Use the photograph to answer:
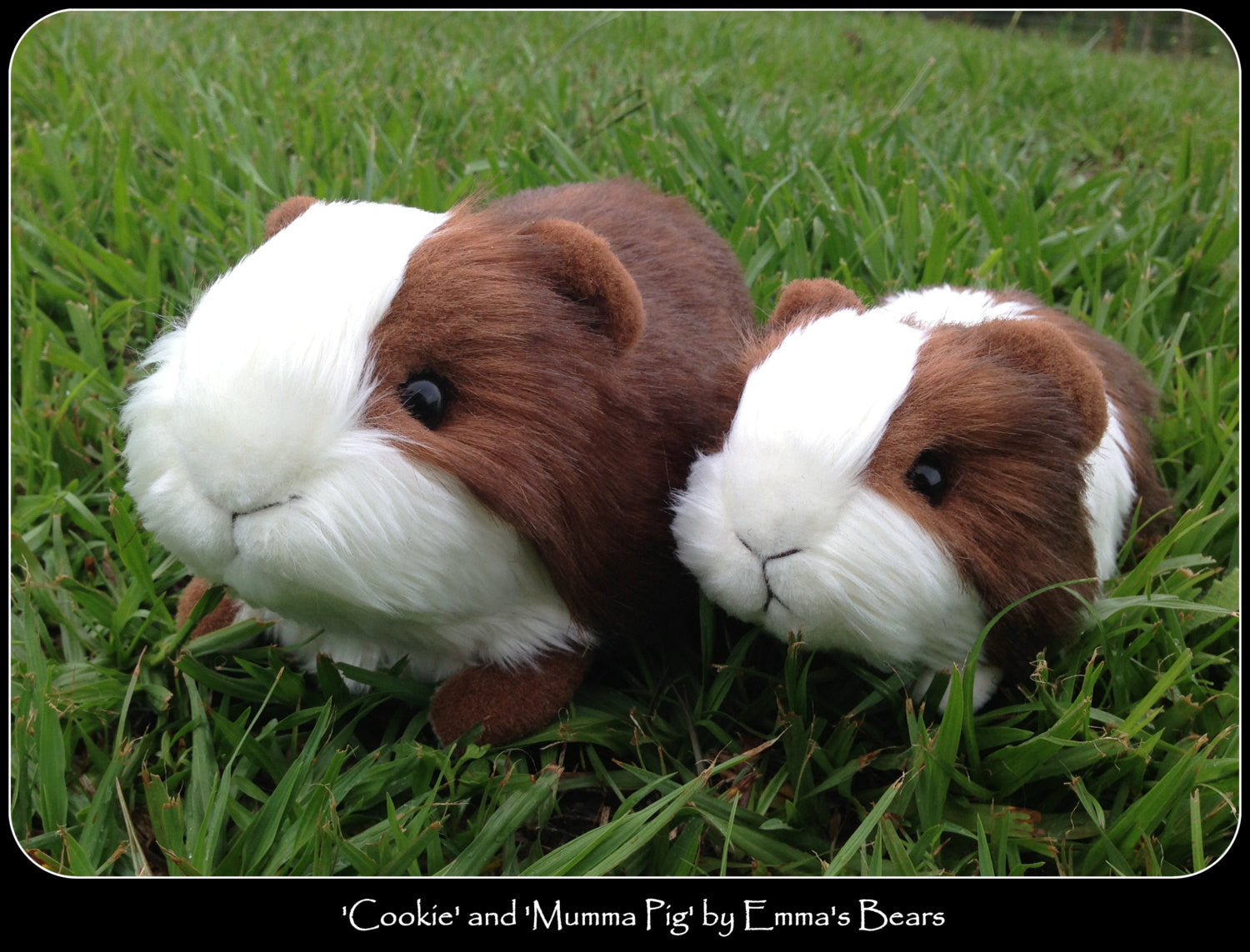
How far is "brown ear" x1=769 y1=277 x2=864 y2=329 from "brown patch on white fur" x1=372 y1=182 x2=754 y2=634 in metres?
0.12

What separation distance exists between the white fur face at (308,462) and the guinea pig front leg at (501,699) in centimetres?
18

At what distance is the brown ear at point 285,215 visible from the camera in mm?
1776

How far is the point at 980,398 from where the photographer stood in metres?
1.54

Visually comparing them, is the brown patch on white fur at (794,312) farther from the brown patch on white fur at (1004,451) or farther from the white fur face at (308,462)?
the white fur face at (308,462)

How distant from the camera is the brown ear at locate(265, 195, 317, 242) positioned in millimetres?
1776

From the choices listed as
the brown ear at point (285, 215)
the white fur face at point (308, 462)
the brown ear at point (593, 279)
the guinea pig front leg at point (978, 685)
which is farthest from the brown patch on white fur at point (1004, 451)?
the brown ear at point (285, 215)

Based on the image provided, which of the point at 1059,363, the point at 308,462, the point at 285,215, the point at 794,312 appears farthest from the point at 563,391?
the point at 1059,363

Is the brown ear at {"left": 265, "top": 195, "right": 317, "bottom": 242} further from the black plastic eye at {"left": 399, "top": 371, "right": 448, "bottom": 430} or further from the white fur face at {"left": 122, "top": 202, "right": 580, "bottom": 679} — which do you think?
the black plastic eye at {"left": 399, "top": 371, "right": 448, "bottom": 430}

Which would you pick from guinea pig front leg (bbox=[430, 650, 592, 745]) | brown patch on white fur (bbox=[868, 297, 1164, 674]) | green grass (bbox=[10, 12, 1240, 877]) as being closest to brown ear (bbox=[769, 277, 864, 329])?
brown patch on white fur (bbox=[868, 297, 1164, 674])

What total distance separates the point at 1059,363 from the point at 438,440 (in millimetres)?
957

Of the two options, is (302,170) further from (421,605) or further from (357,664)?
(421,605)

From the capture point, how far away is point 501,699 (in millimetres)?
1769

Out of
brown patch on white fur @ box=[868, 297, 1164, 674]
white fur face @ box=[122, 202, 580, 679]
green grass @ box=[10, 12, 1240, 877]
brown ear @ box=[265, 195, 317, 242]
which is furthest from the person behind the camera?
brown ear @ box=[265, 195, 317, 242]

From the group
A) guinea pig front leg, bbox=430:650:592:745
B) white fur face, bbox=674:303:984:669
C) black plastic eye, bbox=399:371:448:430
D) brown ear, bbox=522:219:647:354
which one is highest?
brown ear, bbox=522:219:647:354
